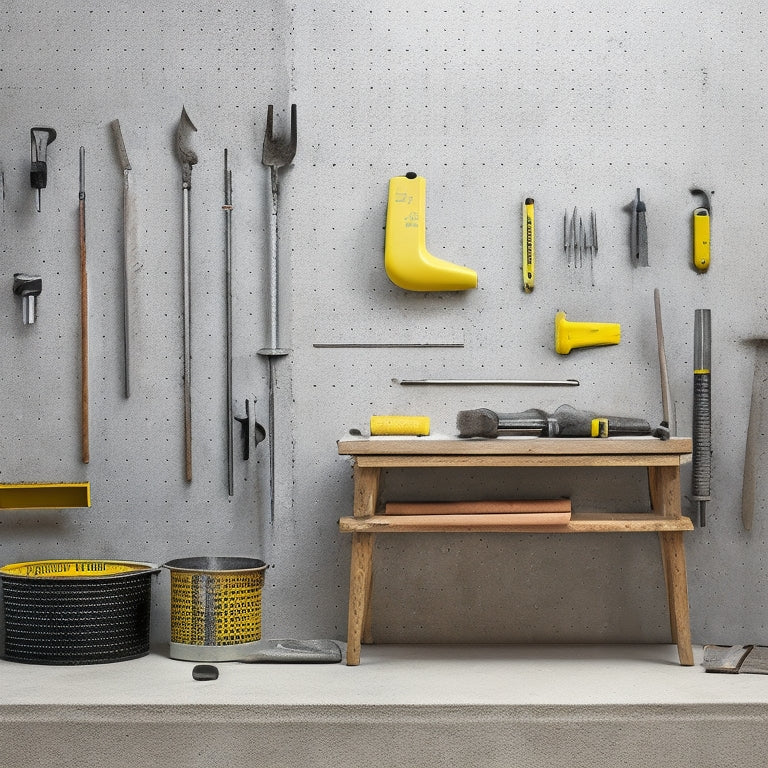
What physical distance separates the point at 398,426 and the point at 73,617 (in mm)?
1109

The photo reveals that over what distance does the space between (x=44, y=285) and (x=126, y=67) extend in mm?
776

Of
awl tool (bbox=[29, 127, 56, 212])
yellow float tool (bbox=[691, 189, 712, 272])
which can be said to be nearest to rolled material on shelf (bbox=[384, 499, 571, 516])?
yellow float tool (bbox=[691, 189, 712, 272])

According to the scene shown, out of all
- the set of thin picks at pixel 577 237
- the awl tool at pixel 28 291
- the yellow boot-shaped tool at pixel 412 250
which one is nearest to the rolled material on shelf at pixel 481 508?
the yellow boot-shaped tool at pixel 412 250

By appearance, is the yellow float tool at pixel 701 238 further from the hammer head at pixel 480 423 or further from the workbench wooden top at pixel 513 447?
the hammer head at pixel 480 423

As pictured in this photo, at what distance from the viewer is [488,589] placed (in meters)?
3.32

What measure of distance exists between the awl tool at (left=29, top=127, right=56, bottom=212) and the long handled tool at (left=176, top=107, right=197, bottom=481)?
0.43m

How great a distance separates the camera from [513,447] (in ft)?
9.45

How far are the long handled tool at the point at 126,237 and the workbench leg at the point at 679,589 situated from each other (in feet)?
5.84

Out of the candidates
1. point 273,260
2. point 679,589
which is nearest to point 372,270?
point 273,260

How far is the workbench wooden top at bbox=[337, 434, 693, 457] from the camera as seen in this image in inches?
Answer: 113

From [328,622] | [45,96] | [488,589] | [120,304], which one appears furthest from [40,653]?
[45,96]

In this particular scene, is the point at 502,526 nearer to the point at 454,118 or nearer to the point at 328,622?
the point at 328,622

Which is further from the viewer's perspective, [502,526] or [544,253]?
[544,253]

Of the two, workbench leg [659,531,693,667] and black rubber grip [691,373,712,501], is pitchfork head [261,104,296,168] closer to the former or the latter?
black rubber grip [691,373,712,501]
